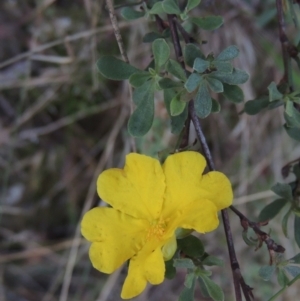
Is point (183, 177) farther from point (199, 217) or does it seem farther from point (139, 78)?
point (139, 78)

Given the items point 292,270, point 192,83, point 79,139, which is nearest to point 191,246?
point 292,270

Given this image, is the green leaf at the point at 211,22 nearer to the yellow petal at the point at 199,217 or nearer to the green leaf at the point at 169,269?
the yellow petal at the point at 199,217

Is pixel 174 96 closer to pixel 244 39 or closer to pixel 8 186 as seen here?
pixel 244 39

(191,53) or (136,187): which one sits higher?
(191,53)

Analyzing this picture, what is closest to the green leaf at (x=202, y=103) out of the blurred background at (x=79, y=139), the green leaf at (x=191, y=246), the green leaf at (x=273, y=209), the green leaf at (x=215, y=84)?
the green leaf at (x=215, y=84)

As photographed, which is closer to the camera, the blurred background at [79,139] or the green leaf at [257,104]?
the green leaf at [257,104]

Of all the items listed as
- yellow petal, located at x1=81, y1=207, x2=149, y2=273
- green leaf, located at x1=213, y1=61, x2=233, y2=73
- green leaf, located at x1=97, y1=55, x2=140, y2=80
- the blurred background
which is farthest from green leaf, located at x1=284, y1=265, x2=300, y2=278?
the blurred background
